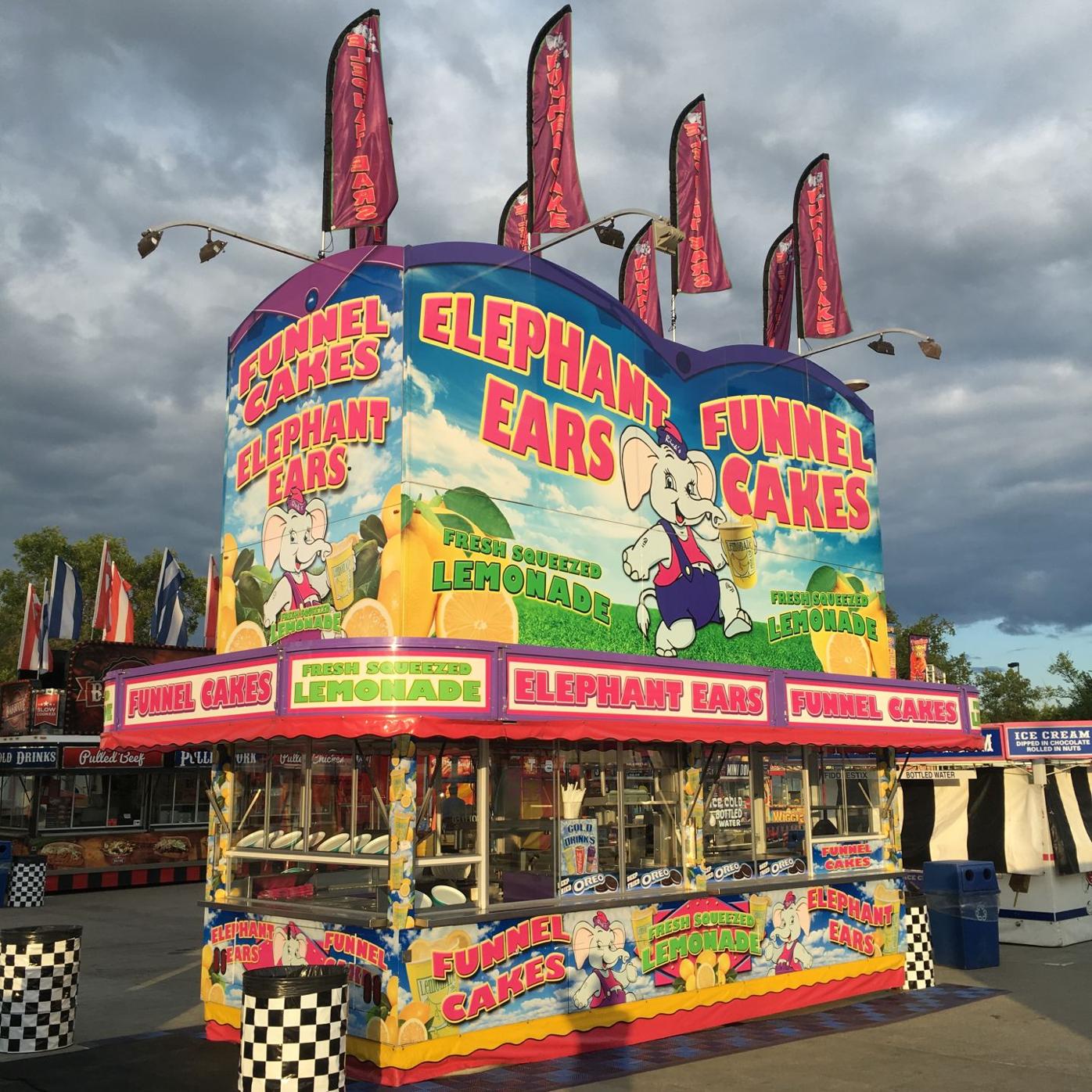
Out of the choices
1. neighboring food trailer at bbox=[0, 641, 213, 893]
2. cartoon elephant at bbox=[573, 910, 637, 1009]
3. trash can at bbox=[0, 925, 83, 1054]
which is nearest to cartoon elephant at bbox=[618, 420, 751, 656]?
cartoon elephant at bbox=[573, 910, 637, 1009]

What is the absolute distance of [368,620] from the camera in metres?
10.2

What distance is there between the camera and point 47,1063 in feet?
32.5

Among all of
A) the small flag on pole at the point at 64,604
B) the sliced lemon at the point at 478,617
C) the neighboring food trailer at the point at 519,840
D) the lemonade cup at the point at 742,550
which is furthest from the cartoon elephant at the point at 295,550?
the small flag on pole at the point at 64,604

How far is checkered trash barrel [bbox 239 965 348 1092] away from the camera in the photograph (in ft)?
25.5

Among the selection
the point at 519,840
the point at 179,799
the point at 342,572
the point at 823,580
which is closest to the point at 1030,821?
the point at 823,580

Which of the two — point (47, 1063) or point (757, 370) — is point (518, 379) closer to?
point (757, 370)

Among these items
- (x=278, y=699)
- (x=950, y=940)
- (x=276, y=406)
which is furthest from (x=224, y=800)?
(x=950, y=940)

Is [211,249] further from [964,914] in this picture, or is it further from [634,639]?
[964,914]

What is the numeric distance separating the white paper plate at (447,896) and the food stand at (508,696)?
0.03 meters

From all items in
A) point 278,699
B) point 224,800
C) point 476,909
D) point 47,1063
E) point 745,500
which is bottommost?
point 47,1063

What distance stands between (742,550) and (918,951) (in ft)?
18.5

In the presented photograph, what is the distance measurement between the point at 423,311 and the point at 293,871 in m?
5.71

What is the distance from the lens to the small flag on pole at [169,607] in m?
32.7

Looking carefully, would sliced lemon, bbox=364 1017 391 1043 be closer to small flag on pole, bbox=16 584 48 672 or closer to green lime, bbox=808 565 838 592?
green lime, bbox=808 565 838 592
